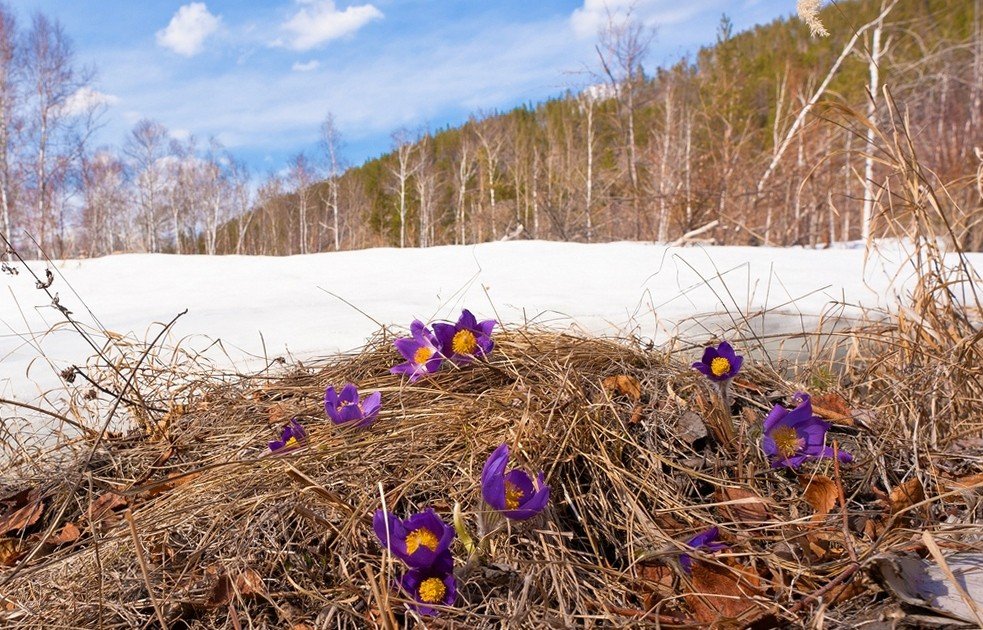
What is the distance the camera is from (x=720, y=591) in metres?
0.68

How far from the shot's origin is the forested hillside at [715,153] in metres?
5.52

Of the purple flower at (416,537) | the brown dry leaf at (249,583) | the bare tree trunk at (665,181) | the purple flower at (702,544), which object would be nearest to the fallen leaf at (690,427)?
the purple flower at (702,544)

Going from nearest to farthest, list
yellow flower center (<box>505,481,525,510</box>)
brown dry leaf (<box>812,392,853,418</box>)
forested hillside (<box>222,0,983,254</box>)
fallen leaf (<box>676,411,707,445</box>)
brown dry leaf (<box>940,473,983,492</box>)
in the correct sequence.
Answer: yellow flower center (<box>505,481,525,510</box>) → brown dry leaf (<box>940,473,983,492</box>) → fallen leaf (<box>676,411,707,445</box>) → brown dry leaf (<box>812,392,853,418</box>) → forested hillside (<box>222,0,983,254</box>)

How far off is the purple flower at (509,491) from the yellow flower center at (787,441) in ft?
1.32

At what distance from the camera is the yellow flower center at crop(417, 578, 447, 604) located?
→ 646 mm

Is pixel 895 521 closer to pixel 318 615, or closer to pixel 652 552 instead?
pixel 652 552

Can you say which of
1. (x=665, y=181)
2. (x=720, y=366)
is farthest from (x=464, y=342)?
(x=665, y=181)

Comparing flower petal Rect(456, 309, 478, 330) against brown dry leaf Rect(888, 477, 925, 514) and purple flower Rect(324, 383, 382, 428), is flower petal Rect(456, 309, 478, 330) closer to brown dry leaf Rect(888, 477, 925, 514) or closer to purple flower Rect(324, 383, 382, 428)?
purple flower Rect(324, 383, 382, 428)

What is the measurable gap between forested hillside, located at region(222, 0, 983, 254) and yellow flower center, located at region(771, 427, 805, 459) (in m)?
0.46

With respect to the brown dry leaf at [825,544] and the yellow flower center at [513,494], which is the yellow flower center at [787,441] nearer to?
the brown dry leaf at [825,544]

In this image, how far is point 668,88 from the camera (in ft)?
33.1

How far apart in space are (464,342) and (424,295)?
1.00 m

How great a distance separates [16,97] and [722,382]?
2173cm

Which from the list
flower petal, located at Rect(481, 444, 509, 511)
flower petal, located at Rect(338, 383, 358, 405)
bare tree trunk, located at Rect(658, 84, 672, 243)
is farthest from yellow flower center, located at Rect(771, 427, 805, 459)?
bare tree trunk, located at Rect(658, 84, 672, 243)
